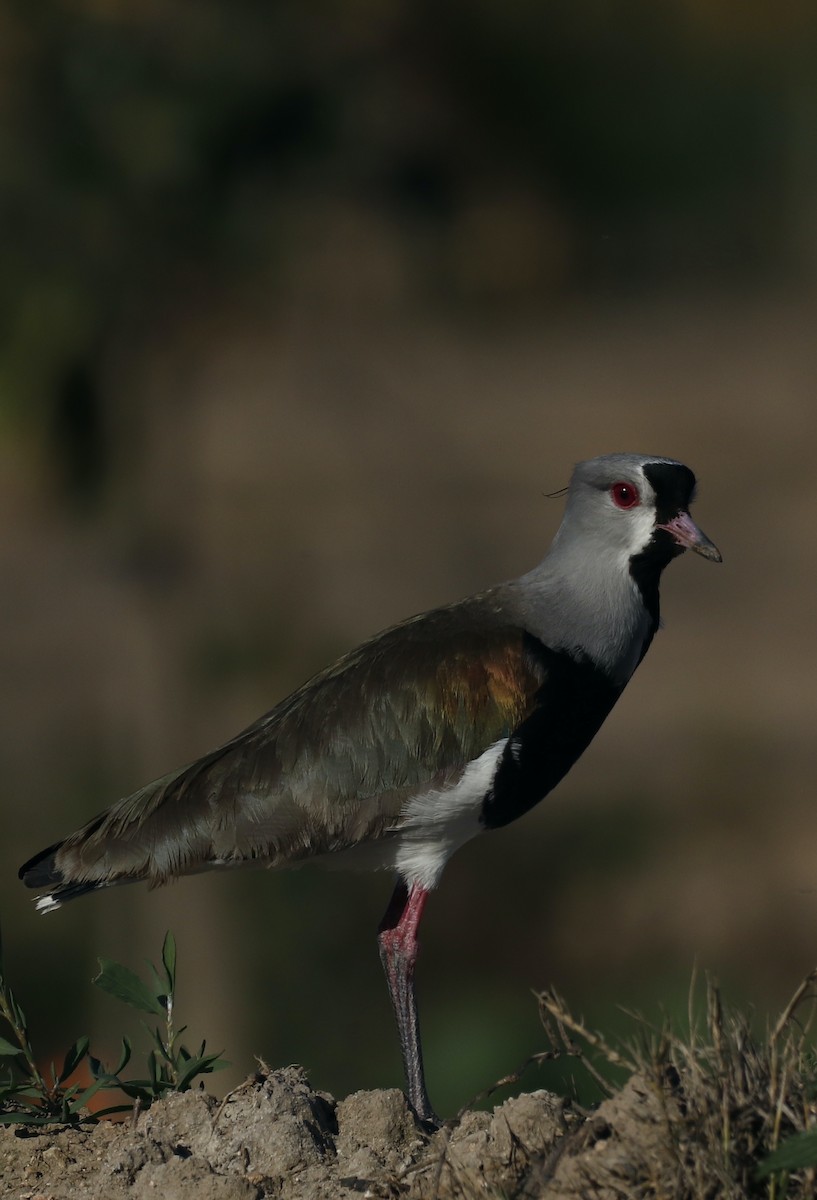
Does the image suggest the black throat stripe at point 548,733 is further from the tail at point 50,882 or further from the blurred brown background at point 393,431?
the blurred brown background at point 393,431

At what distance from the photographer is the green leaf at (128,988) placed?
7.26ft

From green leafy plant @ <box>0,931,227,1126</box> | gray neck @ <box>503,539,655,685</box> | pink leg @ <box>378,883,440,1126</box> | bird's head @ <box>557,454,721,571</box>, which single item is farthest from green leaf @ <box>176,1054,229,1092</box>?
bird's head @ <box>557,454,721,571</box>

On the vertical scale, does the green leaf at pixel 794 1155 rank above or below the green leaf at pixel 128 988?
below

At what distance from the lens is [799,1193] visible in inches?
62.3

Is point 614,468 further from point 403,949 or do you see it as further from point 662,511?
point 403,949

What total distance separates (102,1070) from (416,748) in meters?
0.73

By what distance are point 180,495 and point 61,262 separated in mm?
2257

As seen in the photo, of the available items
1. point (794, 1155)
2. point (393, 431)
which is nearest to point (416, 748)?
point (794, 1155)

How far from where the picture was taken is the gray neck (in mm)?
2637

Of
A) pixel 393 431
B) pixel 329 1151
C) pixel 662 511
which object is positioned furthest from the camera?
pixel 393 431

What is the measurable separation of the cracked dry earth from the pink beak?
1025 mm

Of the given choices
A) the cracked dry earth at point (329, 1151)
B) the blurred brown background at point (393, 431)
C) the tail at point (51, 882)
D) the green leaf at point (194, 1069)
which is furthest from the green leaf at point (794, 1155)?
the blurred brown background at point (393, 431)

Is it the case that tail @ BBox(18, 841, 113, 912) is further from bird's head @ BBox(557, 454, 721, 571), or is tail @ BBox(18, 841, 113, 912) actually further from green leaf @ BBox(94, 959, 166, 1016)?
bird's head @ BBox(557, 454, 721, 571)

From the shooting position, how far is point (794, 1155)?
4.83 feet
